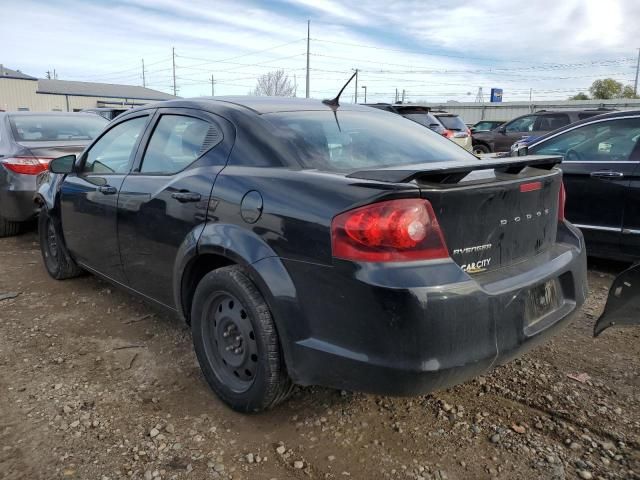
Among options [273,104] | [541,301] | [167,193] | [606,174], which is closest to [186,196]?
[167,193]

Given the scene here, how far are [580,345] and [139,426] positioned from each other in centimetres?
274

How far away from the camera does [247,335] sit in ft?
8.21

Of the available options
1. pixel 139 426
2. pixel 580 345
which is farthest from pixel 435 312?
pixel 580 345

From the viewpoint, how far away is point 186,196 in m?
2.80

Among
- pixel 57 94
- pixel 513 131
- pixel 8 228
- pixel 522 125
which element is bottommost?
pixel 8 228

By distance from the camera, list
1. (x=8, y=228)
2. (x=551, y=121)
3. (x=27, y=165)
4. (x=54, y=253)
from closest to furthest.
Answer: (x=54, y=253) < (x=27, y=165) < (x=8, y=228) < (x=551, y=121)

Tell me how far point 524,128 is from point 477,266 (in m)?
14.4

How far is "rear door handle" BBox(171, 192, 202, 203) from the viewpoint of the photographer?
2737mm

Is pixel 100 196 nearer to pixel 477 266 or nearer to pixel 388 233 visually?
pixel 388 233

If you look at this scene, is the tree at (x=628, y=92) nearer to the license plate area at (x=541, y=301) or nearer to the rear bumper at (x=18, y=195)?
the rear bumper at (x=18, y=195)

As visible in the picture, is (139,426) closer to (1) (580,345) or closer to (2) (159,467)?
(2) (159,467)

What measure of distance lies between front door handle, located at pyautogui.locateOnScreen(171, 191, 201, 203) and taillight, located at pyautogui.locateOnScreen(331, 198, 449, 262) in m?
1.02

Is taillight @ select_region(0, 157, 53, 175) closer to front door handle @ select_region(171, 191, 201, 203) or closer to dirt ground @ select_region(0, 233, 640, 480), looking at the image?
dirt ground @ select_region(0, 233, 640, 480)

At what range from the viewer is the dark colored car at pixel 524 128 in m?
13.4
